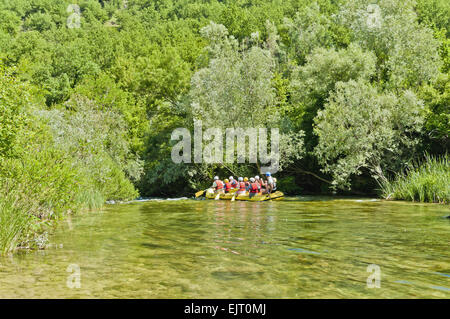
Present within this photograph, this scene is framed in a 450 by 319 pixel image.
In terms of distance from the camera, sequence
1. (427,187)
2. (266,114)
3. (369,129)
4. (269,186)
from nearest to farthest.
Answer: (427,187) < (369,129) < (269,186) < (266,114)

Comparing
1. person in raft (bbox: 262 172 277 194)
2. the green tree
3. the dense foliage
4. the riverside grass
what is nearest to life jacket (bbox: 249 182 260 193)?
person in raft (bbox: 262 172 277 194)

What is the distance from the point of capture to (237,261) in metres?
8.65

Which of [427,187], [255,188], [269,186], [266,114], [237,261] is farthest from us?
[266,114]

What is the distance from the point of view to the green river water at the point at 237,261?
662cm

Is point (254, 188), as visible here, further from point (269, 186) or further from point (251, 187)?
point (269, 186)

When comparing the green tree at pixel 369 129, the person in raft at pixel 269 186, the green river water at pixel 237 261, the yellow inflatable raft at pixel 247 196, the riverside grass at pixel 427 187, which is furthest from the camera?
the person in raft at pixel 269 186

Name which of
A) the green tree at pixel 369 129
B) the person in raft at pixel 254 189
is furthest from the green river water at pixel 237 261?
the person in raft at pixel 254 189

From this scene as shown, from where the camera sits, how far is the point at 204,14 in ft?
318

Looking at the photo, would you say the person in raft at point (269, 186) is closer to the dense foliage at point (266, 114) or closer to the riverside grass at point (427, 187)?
the dense foliage at point (266, 114)

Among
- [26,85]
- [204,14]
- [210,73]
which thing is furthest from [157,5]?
[26,85]

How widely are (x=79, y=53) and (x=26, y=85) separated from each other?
165ft

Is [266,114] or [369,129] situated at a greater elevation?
[266,114]

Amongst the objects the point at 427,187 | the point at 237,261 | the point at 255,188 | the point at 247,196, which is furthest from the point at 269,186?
the point at 237,261

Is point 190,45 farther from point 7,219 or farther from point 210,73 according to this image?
point 7,219
